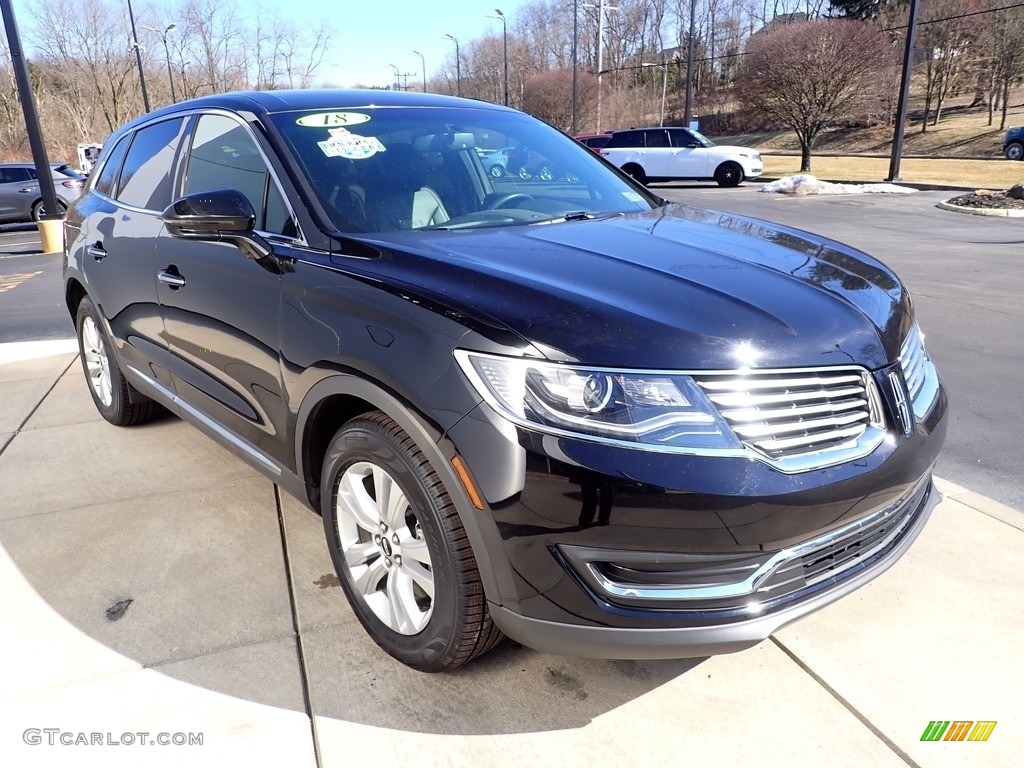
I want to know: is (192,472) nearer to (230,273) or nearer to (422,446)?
(230,273)

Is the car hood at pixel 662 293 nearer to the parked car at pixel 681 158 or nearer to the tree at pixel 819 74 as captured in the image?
the parked car at pixel 681 158

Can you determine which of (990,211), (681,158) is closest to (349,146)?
(990,211)

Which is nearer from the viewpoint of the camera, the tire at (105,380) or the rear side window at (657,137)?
the tire at (105,380)

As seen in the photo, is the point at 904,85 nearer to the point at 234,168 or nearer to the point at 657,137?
the point at 657,137

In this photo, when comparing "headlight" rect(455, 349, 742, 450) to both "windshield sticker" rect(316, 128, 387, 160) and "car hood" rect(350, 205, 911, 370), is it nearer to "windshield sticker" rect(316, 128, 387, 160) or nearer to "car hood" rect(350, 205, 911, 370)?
"car hood" rect(350, 205, 911, 370)

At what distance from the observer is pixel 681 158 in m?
24.1

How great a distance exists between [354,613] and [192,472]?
170 centimetres

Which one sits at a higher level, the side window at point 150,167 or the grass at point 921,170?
the side window at point 150,167

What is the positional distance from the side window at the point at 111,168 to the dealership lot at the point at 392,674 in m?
1.89

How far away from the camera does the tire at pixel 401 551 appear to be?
214 cm

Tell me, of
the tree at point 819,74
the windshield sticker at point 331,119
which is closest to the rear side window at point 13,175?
the windshield sticker at point 331,119

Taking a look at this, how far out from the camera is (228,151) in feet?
10.5

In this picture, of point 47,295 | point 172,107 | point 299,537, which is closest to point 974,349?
point 299,537

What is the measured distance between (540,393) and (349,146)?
5.12 feet
